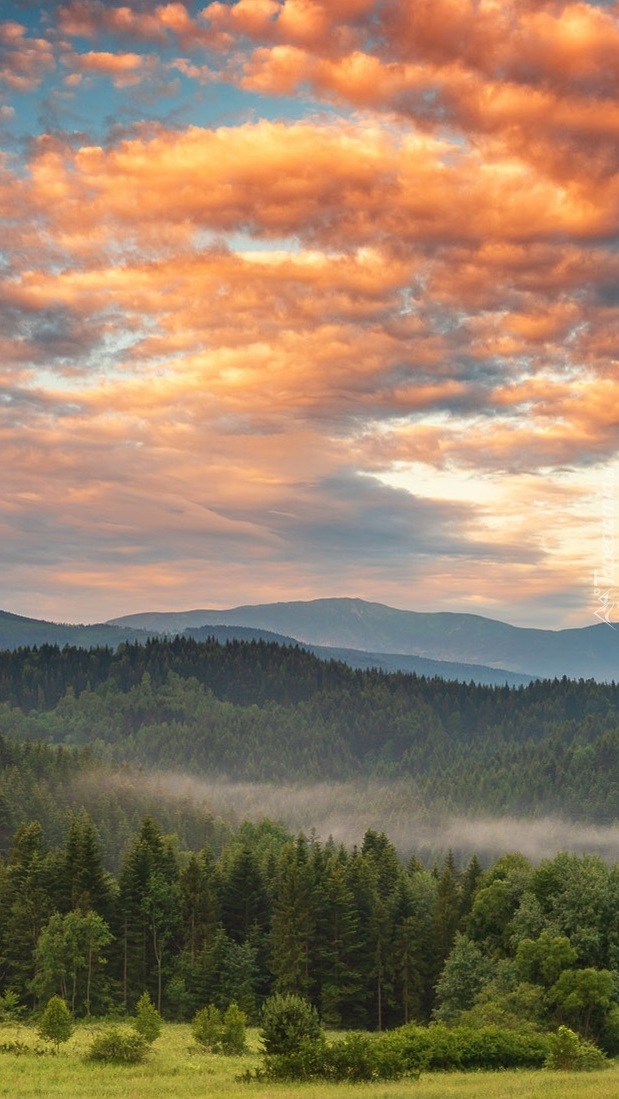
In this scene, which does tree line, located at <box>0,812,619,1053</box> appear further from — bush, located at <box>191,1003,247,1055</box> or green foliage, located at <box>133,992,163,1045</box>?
green foliage, located at <box>133,992,163,1045</box>

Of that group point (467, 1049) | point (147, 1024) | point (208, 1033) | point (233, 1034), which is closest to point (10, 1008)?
point (208, 1033)

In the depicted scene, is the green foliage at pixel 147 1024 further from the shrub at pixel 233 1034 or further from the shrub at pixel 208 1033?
the shrub at pixel 233 1034

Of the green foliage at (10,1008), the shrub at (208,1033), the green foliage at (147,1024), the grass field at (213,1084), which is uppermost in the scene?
the grass field at (213,1084)

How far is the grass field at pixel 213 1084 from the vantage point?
3825 cm

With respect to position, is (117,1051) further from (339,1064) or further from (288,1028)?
(339,1064)

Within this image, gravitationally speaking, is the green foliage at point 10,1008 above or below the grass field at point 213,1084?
below

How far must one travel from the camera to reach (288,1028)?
47375 millimetres

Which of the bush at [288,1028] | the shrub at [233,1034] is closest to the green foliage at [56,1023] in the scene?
the shrub at [233,1034]

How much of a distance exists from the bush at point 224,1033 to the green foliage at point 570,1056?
1708 centimetres

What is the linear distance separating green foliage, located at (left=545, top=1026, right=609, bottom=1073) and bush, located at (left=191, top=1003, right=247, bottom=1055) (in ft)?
56.0

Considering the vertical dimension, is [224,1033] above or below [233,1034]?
below

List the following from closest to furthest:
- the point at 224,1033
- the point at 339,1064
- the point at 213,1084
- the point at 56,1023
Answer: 1. the point at 339,1064
2. the point at 213,1084
3. the point at 56,1023
4. the point at 224,1033

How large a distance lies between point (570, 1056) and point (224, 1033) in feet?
63.8

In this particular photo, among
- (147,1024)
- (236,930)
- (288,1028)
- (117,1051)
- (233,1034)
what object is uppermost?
(288,1028)
